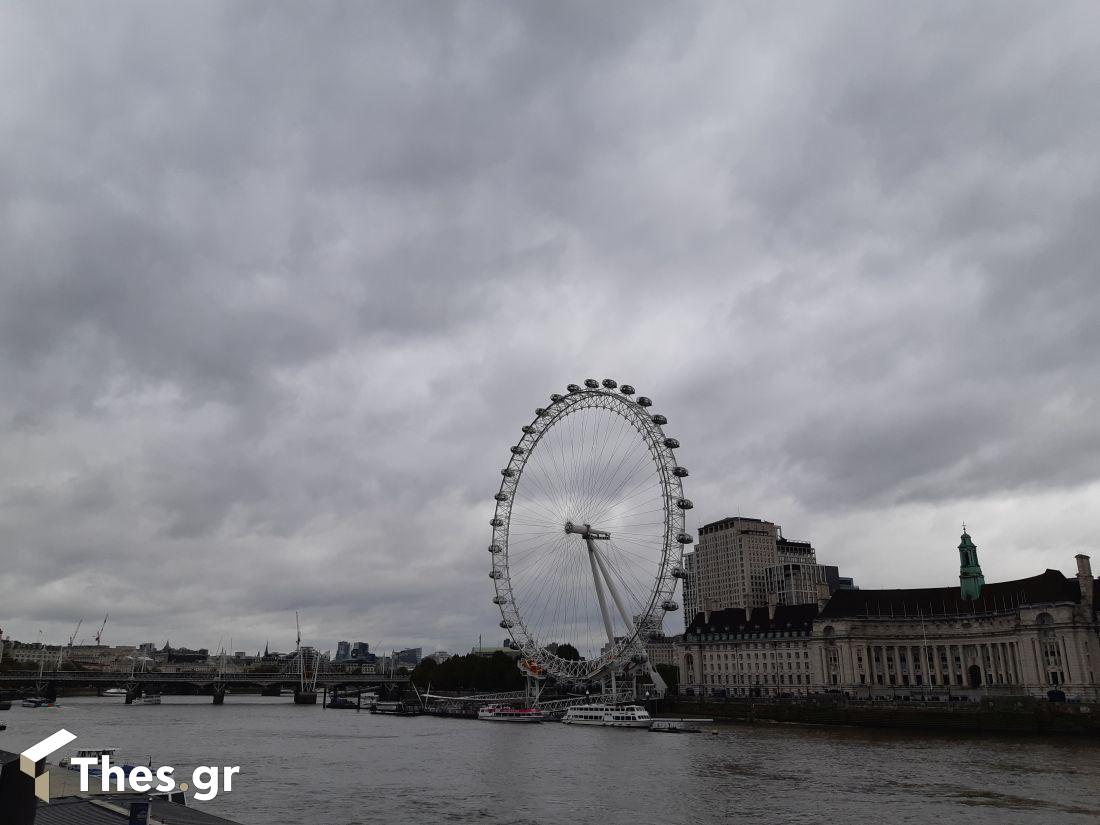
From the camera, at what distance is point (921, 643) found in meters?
129

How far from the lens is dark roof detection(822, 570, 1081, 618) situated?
110m

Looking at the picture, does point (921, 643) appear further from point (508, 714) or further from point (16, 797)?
point (16, 797)

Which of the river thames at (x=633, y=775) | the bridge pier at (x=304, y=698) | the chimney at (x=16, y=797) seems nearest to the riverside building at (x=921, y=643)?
the river thames at (x=633, y=775)

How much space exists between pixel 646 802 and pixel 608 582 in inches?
2402

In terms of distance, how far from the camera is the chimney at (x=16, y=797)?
35.9 ft

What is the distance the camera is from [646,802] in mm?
41125

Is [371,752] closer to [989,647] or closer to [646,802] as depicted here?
[646,802]

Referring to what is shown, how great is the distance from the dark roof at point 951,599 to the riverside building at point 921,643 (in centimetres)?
16

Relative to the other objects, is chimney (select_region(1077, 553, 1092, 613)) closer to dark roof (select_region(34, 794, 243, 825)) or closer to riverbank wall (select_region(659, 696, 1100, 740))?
riverbank wall (select_region(659, 696, 1100, 740))

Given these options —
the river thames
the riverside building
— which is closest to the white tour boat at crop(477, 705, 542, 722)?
the river thames

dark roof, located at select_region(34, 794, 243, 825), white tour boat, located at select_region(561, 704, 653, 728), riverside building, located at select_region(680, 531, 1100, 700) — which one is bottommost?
white tour boat, located at select_region(561, 704, 653, 728)

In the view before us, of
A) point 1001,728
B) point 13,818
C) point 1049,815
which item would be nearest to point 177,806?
point 13,818

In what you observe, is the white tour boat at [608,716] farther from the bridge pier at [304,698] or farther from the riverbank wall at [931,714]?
the bridge pier at [304,698]

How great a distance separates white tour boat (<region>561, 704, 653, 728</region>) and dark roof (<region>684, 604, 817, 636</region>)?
4964 cm
